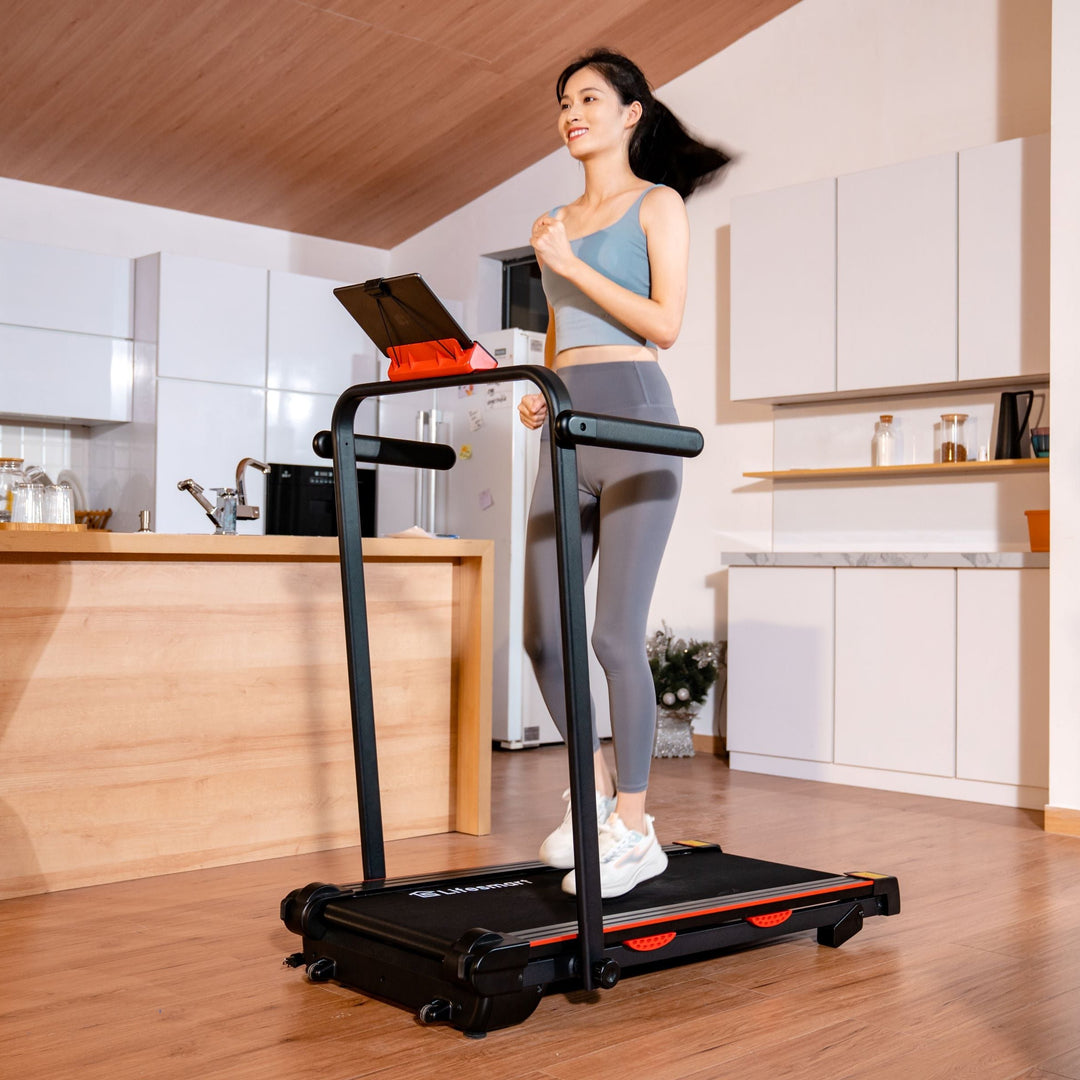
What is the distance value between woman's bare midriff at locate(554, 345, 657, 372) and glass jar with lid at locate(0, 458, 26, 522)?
7.34 feet

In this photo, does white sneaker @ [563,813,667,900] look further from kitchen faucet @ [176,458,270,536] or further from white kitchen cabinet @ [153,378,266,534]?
white kitchen cabinet @ [153,378,266,534]

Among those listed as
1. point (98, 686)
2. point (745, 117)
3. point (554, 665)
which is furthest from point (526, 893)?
point (745, 117)

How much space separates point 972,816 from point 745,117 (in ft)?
10.3

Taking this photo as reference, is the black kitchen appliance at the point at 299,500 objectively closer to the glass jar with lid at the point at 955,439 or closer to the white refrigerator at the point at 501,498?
the white refrigerator at the point at 501,498

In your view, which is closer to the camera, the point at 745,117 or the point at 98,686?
the point at 98,686

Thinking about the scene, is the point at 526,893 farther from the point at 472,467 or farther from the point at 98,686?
the point at 472,467

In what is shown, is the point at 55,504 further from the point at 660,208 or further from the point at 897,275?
the point at 897,275

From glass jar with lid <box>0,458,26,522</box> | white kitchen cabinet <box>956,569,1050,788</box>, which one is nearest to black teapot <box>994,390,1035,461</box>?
white kitchen cabinet <box>956,569,1050,788</box>

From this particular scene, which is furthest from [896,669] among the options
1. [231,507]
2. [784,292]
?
[231,507]

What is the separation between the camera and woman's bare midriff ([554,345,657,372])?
7.32 ft

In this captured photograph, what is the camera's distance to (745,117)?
218 inches

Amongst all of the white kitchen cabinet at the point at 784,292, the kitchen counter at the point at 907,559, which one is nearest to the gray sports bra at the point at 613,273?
the kitchen counter at the point at 907,559

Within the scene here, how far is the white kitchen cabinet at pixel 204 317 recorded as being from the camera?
19.1 ft

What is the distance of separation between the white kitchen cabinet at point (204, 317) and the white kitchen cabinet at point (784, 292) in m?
2.36
